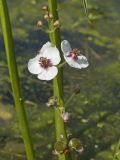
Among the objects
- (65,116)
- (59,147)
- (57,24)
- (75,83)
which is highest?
(57,24)

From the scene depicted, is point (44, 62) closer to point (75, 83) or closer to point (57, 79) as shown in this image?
point (57, 79)

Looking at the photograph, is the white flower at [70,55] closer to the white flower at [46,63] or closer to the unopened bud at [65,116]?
the white flower at [46,63]

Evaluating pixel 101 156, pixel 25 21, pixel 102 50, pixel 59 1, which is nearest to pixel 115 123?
pixel 101 156

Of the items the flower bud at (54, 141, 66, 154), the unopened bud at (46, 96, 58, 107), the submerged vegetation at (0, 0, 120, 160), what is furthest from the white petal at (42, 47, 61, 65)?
the submerged vegetation at (0, 0, 120, 160)

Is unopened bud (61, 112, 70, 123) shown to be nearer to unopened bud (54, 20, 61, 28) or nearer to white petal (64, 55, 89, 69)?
white petal (64, 55, 89, 69)

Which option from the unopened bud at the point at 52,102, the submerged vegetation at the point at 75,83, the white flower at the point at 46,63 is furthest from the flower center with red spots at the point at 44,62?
the submerged vegetation at the point at 75,83

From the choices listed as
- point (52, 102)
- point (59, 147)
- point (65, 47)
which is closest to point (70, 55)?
point (65, 47)

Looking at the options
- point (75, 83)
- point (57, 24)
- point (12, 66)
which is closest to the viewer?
point (57, 24)
